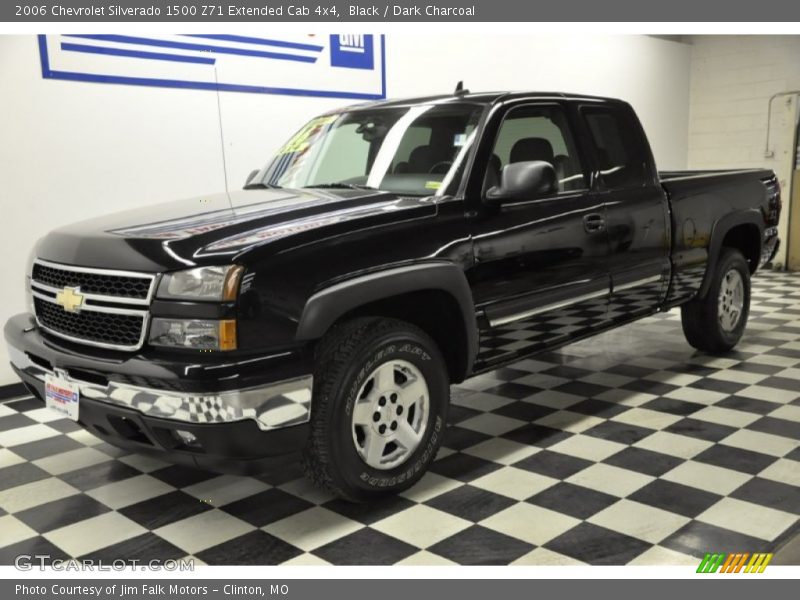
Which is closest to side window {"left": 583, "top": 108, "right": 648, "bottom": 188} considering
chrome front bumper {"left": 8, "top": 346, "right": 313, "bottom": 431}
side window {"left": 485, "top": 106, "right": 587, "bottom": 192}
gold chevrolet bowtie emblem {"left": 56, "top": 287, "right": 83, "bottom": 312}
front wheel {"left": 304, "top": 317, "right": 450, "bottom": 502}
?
side window {"left": 485, "top": 106, "right": 587, "bottom": 192}

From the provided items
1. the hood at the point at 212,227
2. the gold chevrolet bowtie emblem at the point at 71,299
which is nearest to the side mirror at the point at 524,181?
the hood at the point at 212,227

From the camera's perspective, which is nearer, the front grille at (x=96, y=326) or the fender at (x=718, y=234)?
the front grille at (x=96, y=326)

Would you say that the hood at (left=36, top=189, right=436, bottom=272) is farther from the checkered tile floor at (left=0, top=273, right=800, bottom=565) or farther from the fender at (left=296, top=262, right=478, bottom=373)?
the checkered tile floor at (left=0, top=273, right=800, bottom=565)

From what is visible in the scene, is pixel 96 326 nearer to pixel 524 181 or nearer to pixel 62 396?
pixel 62 396

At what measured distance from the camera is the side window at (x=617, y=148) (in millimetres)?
3736

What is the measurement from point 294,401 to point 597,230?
1885 mm

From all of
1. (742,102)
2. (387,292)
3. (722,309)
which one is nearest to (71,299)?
(387,292)

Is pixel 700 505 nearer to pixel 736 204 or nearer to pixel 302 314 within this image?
pixel 302 314

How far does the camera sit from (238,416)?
2203mm

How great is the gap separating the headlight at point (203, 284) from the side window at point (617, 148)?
220cm

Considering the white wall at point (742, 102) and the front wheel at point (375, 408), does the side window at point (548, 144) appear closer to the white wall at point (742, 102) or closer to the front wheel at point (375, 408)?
the front wheel at point (375, 408)

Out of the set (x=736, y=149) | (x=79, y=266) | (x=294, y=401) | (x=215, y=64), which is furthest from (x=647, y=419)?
(x=736, y=149)

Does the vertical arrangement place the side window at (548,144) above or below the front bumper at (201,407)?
above

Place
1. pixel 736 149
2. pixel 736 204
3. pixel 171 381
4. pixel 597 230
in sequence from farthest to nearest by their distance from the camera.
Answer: pixel 736 149
pixel 736 204
pixel 597 230
pixel 171 381
